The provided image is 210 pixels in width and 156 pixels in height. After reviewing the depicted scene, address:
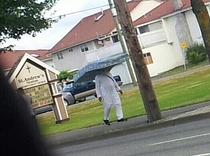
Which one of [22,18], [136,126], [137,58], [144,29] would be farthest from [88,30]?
[136,126]

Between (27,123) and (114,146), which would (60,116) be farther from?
(27,123)

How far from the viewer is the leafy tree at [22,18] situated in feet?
75.8

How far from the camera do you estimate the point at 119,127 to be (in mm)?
15281

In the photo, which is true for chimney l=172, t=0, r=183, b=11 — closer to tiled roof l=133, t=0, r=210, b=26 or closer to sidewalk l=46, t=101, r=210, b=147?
tiled roof l=133, t=0, r=210, b=26

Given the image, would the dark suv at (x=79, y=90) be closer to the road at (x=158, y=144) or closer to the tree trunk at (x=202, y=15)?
the tree trunk at (x=202, y=15)

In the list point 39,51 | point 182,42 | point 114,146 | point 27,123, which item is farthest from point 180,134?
point 39,51

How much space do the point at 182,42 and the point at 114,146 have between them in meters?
41.1

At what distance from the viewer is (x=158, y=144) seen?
1145 cm

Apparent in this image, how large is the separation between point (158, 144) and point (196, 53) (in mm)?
38633

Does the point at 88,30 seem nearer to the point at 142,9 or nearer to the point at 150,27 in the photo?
the point at 142,9

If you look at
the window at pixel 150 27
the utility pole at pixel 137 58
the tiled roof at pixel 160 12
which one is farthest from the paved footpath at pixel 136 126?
the window at pixel 150 27

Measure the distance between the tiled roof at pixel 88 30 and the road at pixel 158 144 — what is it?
47273 mm

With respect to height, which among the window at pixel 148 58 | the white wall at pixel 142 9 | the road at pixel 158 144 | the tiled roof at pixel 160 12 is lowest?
the road at pixel 158 144

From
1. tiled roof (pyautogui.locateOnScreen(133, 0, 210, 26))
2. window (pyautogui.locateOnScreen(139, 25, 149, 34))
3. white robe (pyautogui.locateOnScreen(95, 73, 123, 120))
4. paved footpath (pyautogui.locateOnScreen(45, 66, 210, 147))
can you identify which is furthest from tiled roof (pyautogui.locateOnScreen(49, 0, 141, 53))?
paved footpath (pyautogui.locateOnScreen(45, 66, 210, 147))
